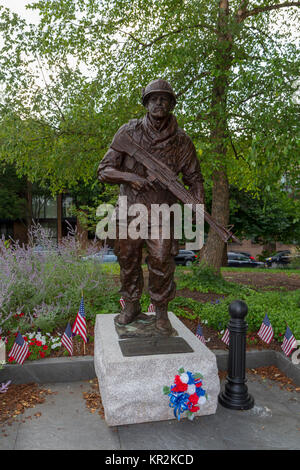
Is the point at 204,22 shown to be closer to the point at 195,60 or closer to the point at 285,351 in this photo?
the point at 195,60

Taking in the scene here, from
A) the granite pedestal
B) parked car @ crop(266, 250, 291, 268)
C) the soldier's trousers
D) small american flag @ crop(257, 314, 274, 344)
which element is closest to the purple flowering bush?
the soldier's trousers

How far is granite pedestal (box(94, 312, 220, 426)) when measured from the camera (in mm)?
3209

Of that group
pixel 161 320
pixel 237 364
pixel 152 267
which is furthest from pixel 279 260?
pixel 152 267

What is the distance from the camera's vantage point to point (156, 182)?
12.5ft

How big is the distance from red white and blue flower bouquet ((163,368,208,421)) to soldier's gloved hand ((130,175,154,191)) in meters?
1.86

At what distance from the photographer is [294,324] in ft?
16.7

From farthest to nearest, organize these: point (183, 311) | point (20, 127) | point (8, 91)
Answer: point (8, 91) < point (20, 127) < point (183, 311)

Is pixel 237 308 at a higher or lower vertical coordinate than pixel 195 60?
lower

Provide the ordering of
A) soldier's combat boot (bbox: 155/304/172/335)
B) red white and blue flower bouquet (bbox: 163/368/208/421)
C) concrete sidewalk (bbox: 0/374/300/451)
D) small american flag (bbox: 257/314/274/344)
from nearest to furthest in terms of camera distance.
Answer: concrete sidewalk (bbox: 0/374/300/451)
red white and blue flower bouquet (bbox: 163/368/208/421)
soldier's combat boot (bbox: 155/304/172/335)
small american flag (bbox: 257/314/274/344)

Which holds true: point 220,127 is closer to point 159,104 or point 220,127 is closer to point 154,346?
point 159,104

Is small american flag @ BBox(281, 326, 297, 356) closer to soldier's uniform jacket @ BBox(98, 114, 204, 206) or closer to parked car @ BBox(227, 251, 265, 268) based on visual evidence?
soldier's uniform jacket @ BBox(98, 114, 204, 206)

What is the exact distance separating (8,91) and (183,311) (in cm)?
749

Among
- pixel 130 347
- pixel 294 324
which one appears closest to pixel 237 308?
pixel 130 347

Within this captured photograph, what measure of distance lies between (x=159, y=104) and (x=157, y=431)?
3.21 m
